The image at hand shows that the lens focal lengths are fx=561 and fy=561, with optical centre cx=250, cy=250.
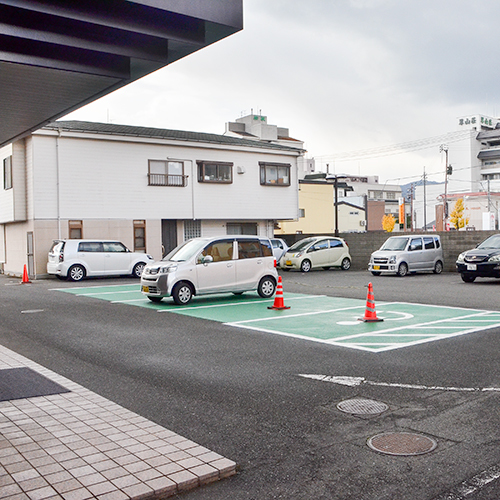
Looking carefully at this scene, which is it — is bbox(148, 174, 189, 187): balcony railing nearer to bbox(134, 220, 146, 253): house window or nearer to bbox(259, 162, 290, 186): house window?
bbox(134, 220, 146, 253): house window

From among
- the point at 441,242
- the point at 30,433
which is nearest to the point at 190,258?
the point at 30,433

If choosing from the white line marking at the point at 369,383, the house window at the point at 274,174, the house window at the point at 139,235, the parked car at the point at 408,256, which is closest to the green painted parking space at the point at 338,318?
the white line marking at the point at 369,383

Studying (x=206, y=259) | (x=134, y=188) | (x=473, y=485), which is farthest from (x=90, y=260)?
(x=473, y=485)

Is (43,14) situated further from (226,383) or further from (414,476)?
(414,476)

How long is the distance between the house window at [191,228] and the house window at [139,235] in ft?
9.13

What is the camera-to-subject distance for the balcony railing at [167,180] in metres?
28.9

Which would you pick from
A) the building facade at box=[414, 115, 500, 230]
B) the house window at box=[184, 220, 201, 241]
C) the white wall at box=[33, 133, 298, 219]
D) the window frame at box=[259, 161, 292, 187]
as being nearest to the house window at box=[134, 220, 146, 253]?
the white wall at box=[33, 133, 298, 219]

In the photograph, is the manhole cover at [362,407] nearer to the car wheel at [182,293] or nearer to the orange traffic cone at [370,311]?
the orange traffic cone at [370,311]

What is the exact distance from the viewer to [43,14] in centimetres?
641

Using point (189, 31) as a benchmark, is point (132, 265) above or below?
below

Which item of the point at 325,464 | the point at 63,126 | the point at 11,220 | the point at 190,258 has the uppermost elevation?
the point at 63,126

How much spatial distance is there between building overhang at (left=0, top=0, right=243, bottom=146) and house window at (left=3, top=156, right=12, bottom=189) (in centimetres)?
1903

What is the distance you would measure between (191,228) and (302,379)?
79.9 feet

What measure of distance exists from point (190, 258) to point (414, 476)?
10903 mm
